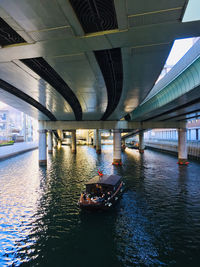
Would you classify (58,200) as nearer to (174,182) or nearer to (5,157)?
(174,182)

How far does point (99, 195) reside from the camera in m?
17.1

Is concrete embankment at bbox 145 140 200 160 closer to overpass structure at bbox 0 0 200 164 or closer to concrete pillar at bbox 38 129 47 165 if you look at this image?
overpass structure at bbox 0 0 200 164

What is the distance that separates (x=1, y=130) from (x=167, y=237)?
361 feet

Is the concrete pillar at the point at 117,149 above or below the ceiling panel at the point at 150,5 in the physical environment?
below

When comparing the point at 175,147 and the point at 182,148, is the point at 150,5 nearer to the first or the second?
the point at 182,148

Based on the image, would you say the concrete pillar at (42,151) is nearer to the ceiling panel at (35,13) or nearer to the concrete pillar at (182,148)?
the concrete pillar at (182,148)

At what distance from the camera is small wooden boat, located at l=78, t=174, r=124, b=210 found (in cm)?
1510

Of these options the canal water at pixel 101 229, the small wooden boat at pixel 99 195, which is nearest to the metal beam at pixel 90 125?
the canal water at pixel 101 229

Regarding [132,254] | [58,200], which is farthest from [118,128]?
[132,254]

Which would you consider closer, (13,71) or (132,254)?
(132,254)

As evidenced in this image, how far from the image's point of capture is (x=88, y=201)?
1536 centimetres

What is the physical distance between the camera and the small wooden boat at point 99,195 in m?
15.1

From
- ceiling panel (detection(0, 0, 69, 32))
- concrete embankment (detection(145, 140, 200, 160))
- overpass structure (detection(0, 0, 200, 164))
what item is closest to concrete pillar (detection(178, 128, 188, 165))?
concrete embankment (detection(145, 140, 200, 160))

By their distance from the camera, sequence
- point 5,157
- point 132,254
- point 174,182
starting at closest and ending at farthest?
point 132,254, point 174,182, point 5,157
